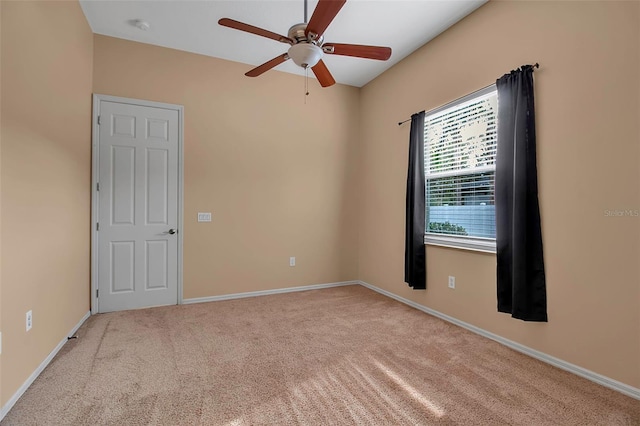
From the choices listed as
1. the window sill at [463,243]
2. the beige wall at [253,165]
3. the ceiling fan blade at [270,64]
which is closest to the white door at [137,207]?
the beige wall at [253,165]

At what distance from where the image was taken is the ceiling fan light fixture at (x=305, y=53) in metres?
2.05

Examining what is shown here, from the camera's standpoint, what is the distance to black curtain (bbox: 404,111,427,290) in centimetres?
→ 356

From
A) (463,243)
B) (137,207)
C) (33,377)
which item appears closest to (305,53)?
(463,243)

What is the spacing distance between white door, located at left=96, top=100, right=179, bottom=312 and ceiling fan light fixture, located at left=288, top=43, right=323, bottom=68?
7.36ft

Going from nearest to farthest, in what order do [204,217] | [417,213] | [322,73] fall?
[322,73]
[417,213]
[204,217]

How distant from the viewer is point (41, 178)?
221 centimetres

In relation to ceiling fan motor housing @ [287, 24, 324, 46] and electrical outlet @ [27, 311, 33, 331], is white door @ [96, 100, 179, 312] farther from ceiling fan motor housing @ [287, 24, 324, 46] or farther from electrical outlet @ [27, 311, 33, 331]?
ceiling fan motor housing @ [287, 24, 324, 46]

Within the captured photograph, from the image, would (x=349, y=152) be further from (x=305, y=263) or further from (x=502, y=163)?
(x=502, y=163)

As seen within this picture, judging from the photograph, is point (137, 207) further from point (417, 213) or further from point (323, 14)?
point (417, 213)

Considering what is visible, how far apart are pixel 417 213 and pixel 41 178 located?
3.37 m

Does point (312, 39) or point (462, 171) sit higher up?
point (312, 39)

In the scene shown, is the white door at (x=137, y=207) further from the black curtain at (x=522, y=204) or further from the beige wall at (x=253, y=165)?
the black curtain at (x=522, y=204)

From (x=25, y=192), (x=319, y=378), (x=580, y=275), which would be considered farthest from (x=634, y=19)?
(x=25, y=192)

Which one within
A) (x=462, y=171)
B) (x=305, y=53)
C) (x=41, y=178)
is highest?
(x=305, y=53)
